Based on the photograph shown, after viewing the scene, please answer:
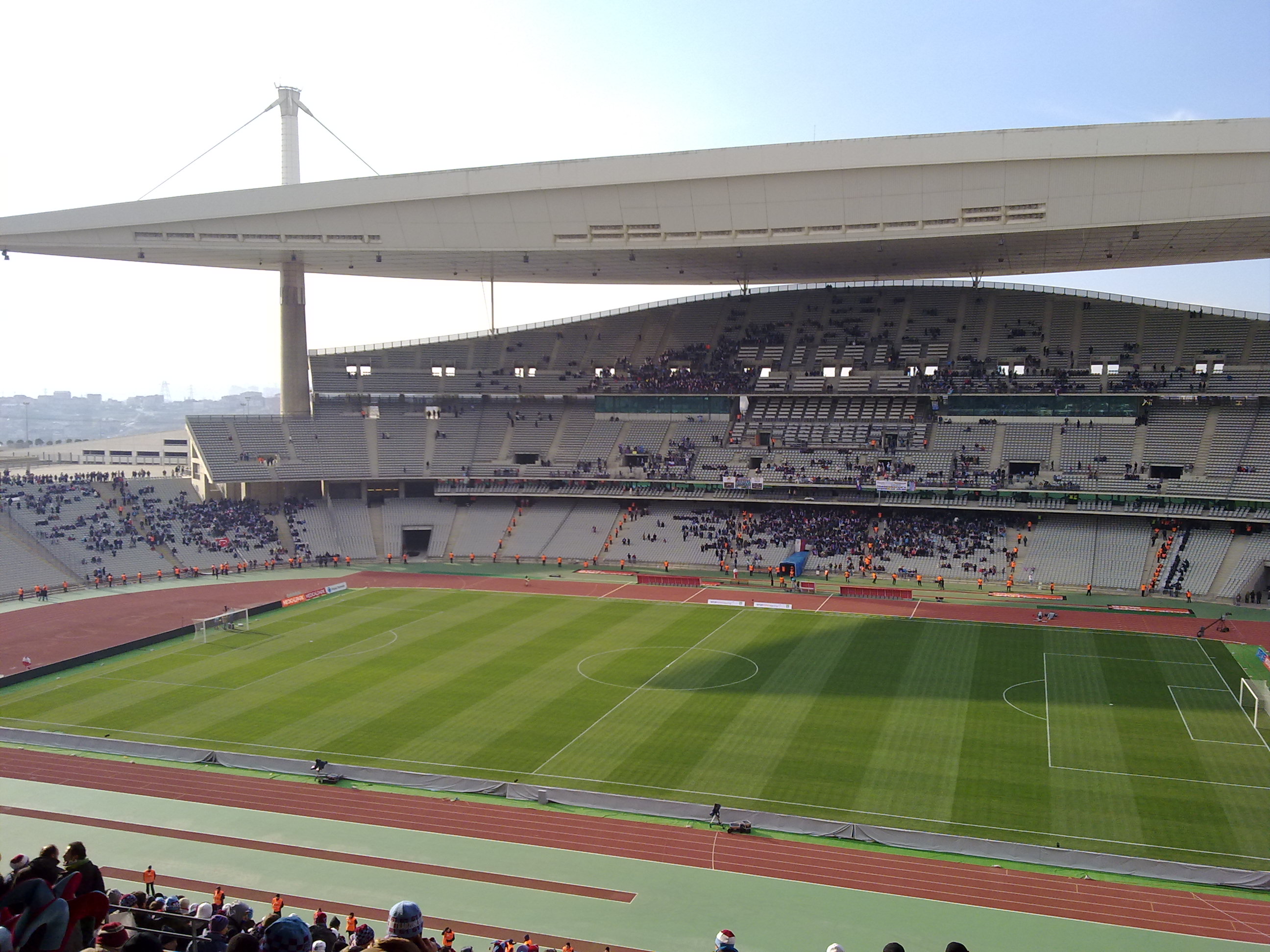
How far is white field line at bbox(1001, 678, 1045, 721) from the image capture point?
27.4 meters

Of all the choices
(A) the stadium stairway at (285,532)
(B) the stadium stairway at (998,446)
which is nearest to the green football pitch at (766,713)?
(A) the stadium stairway at (285,532)

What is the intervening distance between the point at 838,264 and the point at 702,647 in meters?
29.5

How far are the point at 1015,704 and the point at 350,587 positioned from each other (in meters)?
32.1

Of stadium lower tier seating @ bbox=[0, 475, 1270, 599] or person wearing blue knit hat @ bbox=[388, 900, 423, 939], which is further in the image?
stadium lower tier seating @ bbox=[0, 475, 1270, 599]

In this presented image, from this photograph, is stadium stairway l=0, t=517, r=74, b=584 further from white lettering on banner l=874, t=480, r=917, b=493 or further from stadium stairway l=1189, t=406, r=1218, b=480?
stadium stairway l=1189, t=406, r=1218, b=480

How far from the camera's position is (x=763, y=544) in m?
53.2

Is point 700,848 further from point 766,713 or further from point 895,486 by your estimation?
point 895,486

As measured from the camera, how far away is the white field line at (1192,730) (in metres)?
24.9

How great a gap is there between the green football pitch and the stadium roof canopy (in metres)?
18.9

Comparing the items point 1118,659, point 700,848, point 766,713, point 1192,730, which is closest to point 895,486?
point 1118,659

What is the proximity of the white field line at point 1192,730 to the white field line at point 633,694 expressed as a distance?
601 inches

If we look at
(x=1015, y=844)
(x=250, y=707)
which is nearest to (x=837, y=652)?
(x=1015, y=844)

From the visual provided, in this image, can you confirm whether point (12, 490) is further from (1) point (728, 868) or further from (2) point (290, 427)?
(1) point (728, 868)

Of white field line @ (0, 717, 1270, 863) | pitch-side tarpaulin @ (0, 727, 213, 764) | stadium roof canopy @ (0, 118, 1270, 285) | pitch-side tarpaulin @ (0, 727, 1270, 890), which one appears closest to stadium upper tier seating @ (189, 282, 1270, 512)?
stadium roof canopy @ (0, 118, 1270, 285)
